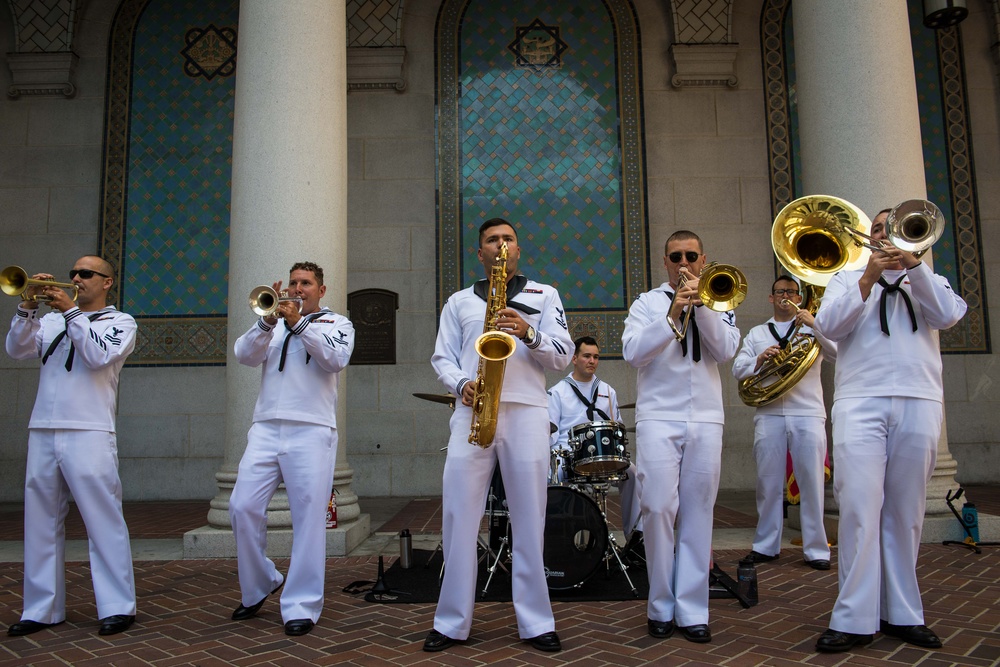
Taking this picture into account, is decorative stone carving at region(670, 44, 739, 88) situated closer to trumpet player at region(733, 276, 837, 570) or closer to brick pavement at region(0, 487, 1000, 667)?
trumpet player at region(733, 276, 837, 570)

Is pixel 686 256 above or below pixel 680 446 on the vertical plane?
above

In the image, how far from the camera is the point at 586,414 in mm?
6617

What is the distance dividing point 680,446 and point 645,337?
611 mm

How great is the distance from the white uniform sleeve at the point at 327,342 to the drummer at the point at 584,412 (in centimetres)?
194

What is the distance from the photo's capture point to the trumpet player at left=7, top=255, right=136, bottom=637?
4.57m

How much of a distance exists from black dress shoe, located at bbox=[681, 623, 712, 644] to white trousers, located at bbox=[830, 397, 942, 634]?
1.98 ft

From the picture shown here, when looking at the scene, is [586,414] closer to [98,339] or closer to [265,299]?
[265,299]

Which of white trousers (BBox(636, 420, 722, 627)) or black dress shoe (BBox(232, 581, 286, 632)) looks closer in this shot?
white trousers (BBox(636, 420, 722, 627))

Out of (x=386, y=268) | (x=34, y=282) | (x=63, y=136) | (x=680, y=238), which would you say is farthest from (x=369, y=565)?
(x=63, y=136)

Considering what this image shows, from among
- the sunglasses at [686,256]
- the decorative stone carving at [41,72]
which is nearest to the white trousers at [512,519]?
the sunglasses at [686,256]

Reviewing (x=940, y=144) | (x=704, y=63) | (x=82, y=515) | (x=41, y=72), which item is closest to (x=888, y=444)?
(x=82, y=515)

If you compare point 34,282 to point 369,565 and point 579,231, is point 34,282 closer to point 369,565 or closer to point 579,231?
point 369,565

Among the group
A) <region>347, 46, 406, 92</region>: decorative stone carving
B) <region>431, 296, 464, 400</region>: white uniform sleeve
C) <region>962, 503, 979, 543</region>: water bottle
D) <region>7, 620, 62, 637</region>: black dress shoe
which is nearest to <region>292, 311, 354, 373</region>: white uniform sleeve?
<region>431, 296, 464, 400</region>: white uniform sleeve

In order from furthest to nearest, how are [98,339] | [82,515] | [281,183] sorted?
[281,183] → [98,339] → [82,515]
